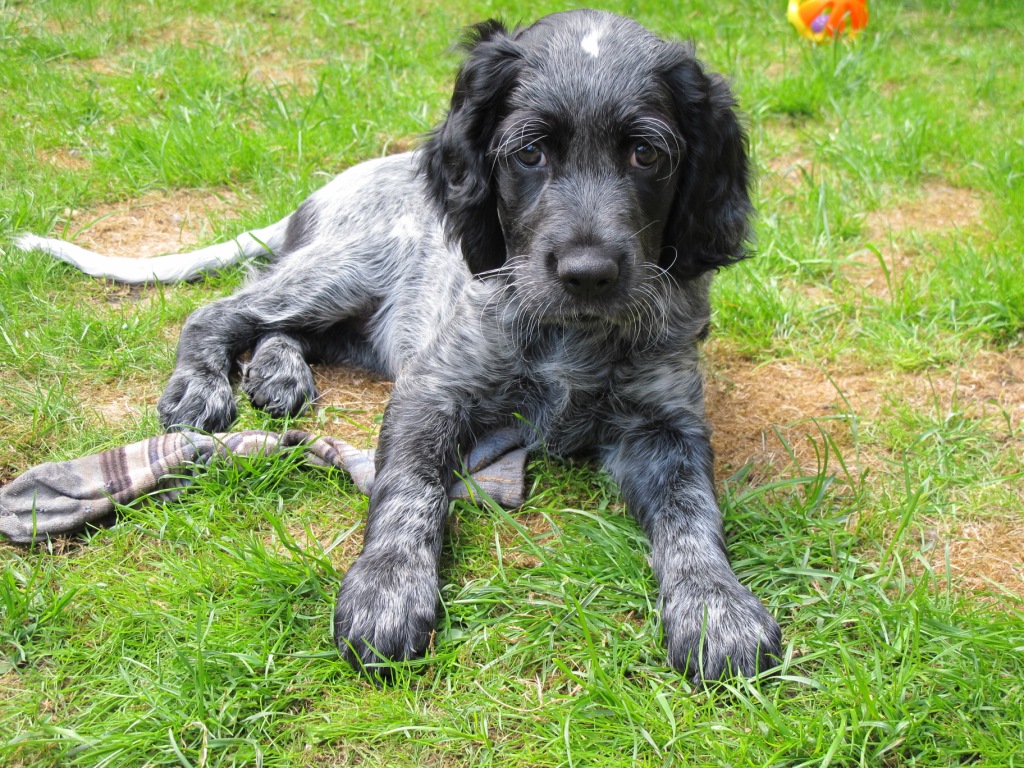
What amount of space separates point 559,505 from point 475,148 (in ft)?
3.90

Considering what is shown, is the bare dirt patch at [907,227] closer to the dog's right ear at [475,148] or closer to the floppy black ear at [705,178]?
the floppy black ear at [705,178]

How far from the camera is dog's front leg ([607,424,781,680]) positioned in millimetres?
2469

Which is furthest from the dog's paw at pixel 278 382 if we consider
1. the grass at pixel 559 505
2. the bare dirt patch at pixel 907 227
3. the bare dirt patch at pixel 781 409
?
the bare dirt patch at pixel 907 227

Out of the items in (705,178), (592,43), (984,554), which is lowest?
(984,554)

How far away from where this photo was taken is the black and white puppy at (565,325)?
2.63m

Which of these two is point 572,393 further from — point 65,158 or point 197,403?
point 65,158

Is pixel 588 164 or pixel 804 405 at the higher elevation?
pixel 588 164

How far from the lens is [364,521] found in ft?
9.97

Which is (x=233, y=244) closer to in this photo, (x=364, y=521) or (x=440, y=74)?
(x=364, y=521)

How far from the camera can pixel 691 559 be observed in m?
2.70

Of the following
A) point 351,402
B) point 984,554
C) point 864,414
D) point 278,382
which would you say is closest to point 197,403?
Answer: point 278,382

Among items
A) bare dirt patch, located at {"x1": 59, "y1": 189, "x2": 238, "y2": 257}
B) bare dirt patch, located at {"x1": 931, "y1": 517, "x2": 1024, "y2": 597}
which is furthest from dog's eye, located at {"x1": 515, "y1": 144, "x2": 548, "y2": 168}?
bare dirt patch, located at {"x1": 59, "y1": 189, "x2": 238, "y2": 257}

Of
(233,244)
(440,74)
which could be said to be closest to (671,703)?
(233,244)

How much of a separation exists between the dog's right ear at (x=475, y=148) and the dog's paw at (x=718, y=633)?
4.37ft
